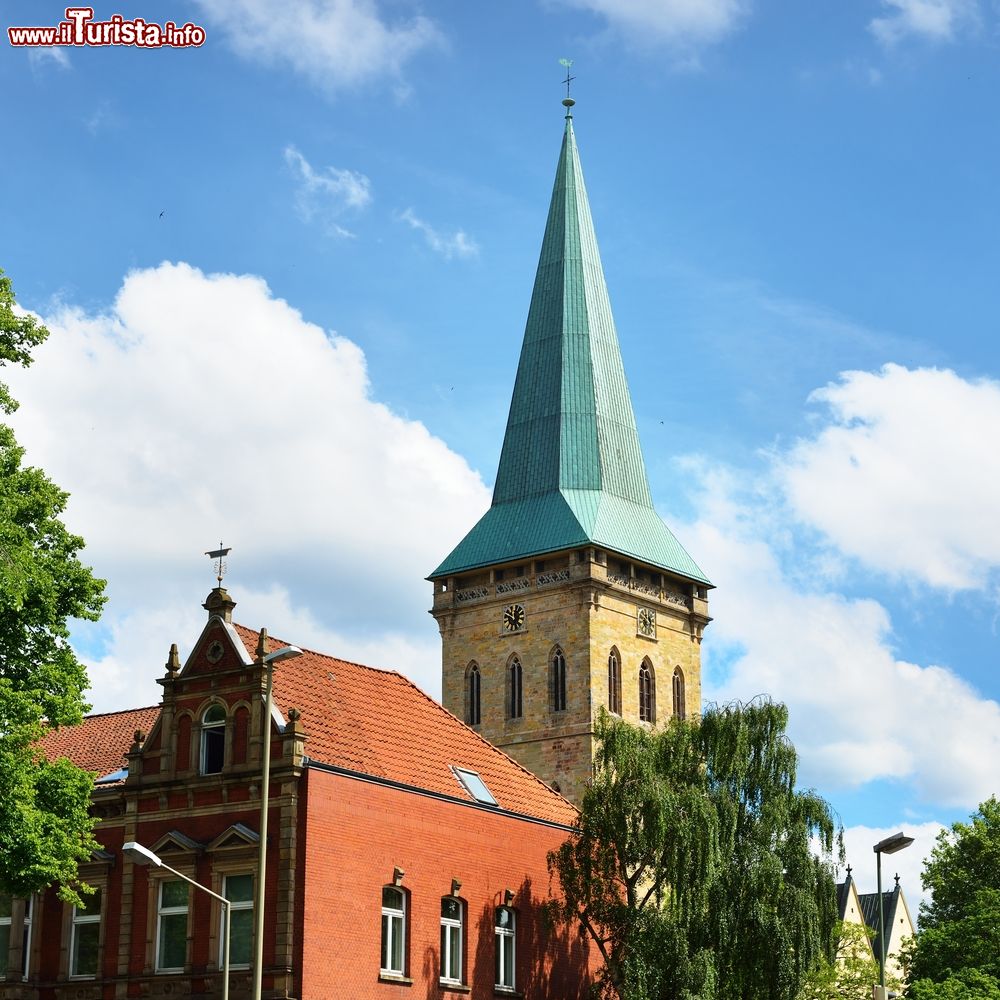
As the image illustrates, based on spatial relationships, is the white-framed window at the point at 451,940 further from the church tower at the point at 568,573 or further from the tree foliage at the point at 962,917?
the church tower at the point at 568,573

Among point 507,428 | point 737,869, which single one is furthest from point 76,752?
point 507,428

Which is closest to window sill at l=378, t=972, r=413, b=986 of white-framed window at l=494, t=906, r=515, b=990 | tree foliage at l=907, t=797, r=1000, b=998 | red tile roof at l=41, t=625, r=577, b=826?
white-framed window at l=494, t=906, r=515, b=990

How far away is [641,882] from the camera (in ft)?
159

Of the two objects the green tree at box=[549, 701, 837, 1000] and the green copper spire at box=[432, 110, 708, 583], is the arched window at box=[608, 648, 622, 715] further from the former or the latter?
the green tree at box=[549, 701, 837, 1000]

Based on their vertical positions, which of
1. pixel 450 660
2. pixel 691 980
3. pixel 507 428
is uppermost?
pixel 507 428

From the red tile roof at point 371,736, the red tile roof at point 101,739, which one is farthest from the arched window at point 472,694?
the red tile roof at point 101,739

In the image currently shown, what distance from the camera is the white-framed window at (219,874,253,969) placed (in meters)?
40.3

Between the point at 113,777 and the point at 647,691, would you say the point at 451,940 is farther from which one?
the point at 647,691

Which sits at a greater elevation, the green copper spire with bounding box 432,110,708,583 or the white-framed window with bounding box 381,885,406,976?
the green copper spire with bounding box 432,110,708,583

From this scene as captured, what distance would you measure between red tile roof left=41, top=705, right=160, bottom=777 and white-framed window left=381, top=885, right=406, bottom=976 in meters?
8.78

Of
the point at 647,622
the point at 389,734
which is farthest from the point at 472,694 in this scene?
the point at 389,734

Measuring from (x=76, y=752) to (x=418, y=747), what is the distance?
9.65 metres

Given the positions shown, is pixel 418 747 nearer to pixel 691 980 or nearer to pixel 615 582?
pixel 691 980

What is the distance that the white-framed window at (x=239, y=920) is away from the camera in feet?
132
